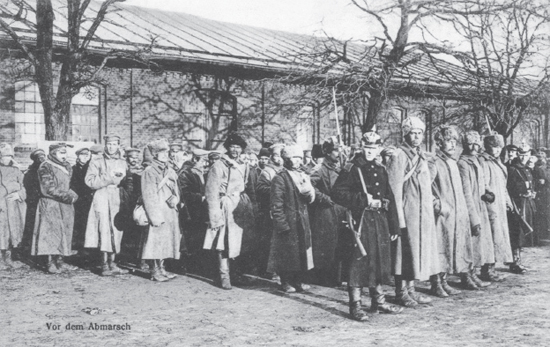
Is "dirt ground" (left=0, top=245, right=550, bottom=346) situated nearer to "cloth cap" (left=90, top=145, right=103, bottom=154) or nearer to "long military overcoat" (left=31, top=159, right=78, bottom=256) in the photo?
"long military overcoat" (left=31, top=159, right=78, bottom=256)

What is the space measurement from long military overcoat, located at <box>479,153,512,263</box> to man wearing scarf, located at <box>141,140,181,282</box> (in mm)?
4459

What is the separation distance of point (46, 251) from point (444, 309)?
5.76 meters

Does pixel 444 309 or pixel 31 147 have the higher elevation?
pixel 31 147

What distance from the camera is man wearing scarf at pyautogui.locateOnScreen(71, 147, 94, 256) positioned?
9.50m

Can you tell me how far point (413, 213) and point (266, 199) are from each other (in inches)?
99.2

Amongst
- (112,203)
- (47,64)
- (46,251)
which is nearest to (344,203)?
(112,203)

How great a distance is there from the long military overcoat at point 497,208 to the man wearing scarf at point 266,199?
2975 millimetres

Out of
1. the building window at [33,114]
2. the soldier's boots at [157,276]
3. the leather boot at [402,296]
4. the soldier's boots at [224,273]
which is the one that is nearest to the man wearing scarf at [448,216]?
the leather boot at [402,296]

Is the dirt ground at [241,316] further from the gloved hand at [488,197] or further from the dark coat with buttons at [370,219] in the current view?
the gloved hand at [488,197]

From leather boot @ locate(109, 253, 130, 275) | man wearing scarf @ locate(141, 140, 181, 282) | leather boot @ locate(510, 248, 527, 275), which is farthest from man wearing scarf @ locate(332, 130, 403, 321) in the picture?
leather boot @ locate(109, 253, 130, 275)

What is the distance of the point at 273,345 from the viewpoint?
5199 millimetres

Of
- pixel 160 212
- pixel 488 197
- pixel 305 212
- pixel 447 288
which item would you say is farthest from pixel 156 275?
pixel 488 197

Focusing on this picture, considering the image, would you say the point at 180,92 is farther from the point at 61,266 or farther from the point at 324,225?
the point at 324,225

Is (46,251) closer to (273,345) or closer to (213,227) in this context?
(213,227)
